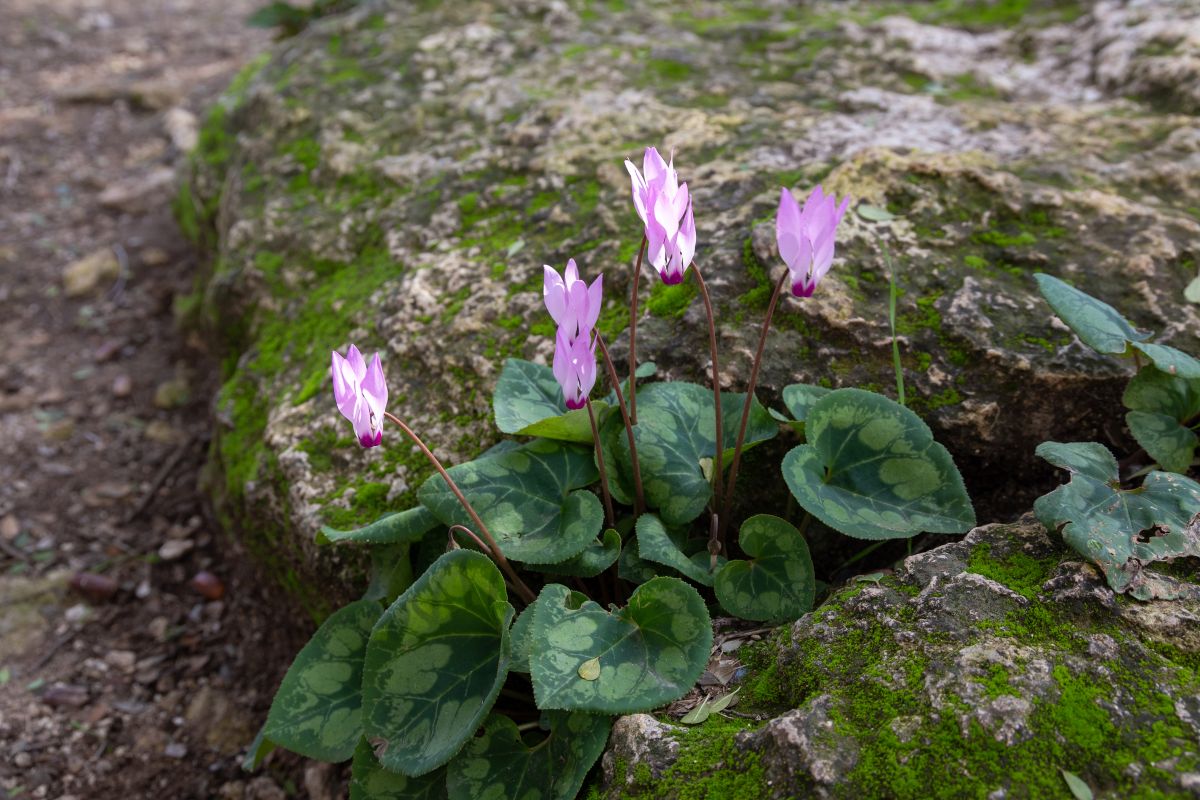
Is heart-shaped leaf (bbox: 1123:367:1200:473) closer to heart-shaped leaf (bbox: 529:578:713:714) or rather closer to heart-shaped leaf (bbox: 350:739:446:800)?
heart-shaped leaf (bbox: 529:578:713:714)

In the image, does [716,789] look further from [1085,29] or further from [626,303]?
[1085,29]

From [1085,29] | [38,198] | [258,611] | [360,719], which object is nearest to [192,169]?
[38,198]

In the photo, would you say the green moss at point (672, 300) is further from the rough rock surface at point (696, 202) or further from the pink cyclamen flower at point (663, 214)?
the pink cyclamen flower at point (663, 214)

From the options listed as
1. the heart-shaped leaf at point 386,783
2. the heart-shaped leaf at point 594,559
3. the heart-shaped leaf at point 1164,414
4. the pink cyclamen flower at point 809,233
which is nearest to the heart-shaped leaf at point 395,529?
the heart-shaped leaf at point 594,559

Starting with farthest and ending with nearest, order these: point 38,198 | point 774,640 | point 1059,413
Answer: point 38,198
point 1059,413
point 774,640

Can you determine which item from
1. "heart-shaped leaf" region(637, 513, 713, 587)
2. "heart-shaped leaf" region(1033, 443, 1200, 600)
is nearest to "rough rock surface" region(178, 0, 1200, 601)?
"heart-shaped leaf" region(1033, 443, 1200, 600)
